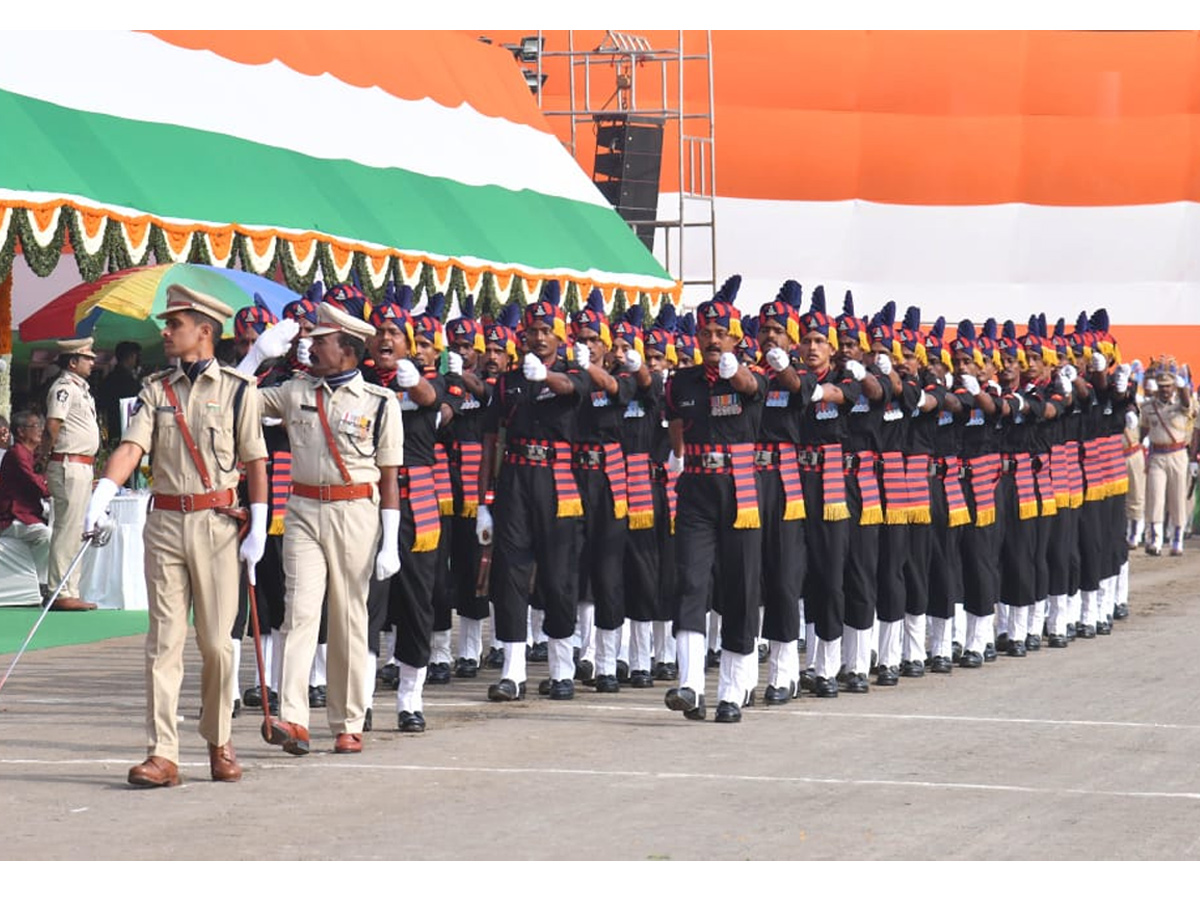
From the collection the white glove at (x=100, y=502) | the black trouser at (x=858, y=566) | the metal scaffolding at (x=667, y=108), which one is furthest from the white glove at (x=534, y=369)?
the metal scaffolding at (x=667, y=108)

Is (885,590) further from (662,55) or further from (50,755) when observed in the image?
(662,55)

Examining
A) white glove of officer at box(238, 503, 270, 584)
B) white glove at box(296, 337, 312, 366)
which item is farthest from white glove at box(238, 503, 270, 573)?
white glove at box(296, 337, 312, 366)

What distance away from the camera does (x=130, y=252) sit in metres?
18.2

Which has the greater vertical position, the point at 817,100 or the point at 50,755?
the point at 817,100

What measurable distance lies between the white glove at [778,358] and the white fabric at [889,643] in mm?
2514

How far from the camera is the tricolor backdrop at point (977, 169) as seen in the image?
37000 mm

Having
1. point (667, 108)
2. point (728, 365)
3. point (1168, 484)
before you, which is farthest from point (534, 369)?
point (667, 108)

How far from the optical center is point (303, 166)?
2148 cm

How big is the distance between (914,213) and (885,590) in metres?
23.6

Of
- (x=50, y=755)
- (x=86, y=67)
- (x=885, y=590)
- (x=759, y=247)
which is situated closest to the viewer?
(x=50, y=755)

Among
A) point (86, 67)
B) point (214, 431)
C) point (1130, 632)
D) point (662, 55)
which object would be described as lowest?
point (1130, 632)

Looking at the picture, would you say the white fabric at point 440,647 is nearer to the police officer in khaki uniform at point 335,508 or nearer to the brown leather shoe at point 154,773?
the police officer in khaki uniform at point 335,508

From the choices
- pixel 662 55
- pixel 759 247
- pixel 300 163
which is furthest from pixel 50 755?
pixel 759 247

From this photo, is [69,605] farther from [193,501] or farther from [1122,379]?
[193,501]
